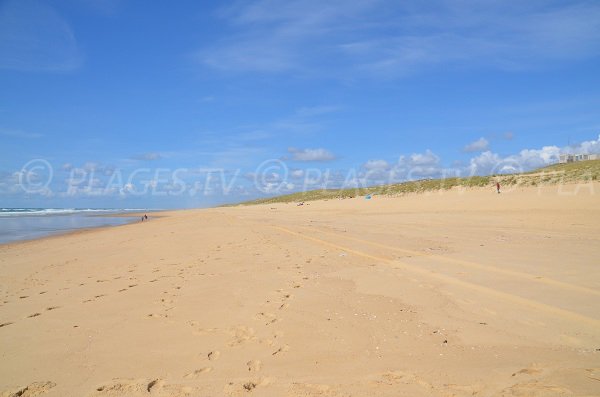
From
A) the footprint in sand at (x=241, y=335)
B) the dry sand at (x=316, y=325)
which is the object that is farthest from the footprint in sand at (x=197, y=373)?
the footprint in sand at (x=241, y=335)

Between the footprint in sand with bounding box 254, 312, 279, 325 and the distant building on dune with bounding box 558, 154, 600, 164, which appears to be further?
the distant building on dune with bounding box 558, 154, 600, 164

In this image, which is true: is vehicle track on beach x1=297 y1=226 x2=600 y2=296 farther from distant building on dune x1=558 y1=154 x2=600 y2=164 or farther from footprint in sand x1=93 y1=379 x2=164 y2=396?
distant building on dune x1=558 y1=154 x2=600 y2=164

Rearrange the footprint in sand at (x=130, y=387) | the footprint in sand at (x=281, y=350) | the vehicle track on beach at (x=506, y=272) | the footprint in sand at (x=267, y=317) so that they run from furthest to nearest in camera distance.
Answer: the vehicle track on beach at (x=506, y=272)
the footprint in sand at (x=267, y=317)
the footprint in sand at (x=281, y=350)
the footprint in sand at (x=130, y=387)

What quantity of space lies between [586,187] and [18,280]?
1206 inches

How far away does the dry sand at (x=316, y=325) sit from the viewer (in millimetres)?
3676

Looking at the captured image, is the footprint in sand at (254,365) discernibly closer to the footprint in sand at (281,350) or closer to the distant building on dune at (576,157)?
the footprint in sand at (281,350)

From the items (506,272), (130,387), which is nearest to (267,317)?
(130,387)

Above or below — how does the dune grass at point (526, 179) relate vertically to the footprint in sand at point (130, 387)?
above

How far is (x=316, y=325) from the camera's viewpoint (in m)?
5.17

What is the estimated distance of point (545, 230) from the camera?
574 inches

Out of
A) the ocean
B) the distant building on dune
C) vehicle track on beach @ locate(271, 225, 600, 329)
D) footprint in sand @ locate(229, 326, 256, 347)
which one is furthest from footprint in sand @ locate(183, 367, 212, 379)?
the distant building on dune

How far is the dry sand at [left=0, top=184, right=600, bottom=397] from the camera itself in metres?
3.68

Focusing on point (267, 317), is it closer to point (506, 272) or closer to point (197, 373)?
point (197, 373)

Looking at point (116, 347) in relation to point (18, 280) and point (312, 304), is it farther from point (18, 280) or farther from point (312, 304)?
point (18, 280)
